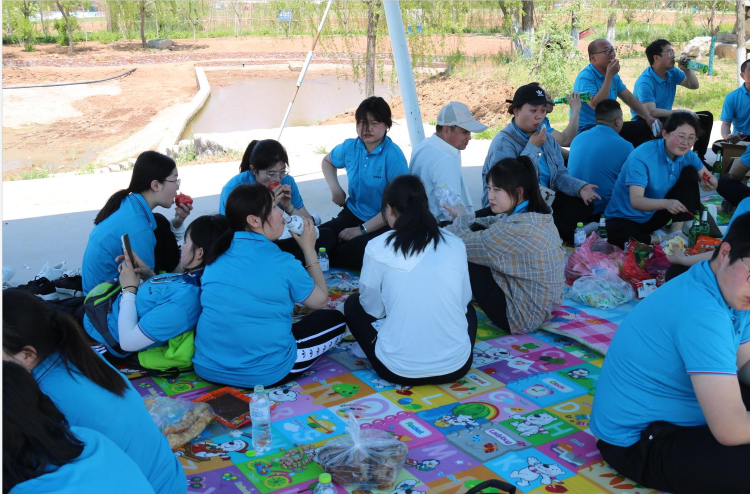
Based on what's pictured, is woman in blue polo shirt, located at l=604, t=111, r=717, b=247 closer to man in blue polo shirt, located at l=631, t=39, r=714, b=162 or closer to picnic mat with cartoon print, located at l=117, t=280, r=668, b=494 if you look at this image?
picnic mat with cartoon print, located at l=117, t=280, r=668, b=494

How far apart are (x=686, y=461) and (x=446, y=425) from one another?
1009mm

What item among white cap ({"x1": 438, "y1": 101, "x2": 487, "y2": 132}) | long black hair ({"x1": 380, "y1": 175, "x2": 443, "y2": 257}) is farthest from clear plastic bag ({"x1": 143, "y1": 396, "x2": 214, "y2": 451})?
white cap ({"x1": 438, "y1": 101, "x2": 487, "y2": 132})

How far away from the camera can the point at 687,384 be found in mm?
2363

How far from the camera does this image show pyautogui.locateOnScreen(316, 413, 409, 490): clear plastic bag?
265cm

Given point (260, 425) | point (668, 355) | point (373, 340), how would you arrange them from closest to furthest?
1. point (668, 355)
2. point (260, 425)
3. point (373, 340)

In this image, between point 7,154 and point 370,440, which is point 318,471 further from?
point 7,154

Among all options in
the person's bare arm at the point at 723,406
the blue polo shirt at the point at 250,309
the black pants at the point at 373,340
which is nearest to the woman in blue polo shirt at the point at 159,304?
the blue polo shirt at the point at 250,309

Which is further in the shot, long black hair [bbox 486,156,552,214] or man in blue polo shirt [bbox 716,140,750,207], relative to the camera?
man in blue polo shirt [bbox 716,140,750,207]

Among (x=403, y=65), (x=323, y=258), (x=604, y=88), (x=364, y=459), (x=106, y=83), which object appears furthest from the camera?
(x=106, y=83)

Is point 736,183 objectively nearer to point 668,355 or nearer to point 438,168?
point 438,168

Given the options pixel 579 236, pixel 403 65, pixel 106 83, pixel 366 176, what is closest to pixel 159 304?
pixel 366 176

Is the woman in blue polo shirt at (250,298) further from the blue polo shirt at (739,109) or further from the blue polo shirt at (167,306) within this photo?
the blue polo shirt at (739,109)

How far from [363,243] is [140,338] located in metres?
1.93

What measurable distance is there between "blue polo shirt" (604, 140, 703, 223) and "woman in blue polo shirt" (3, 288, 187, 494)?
4021 mm
